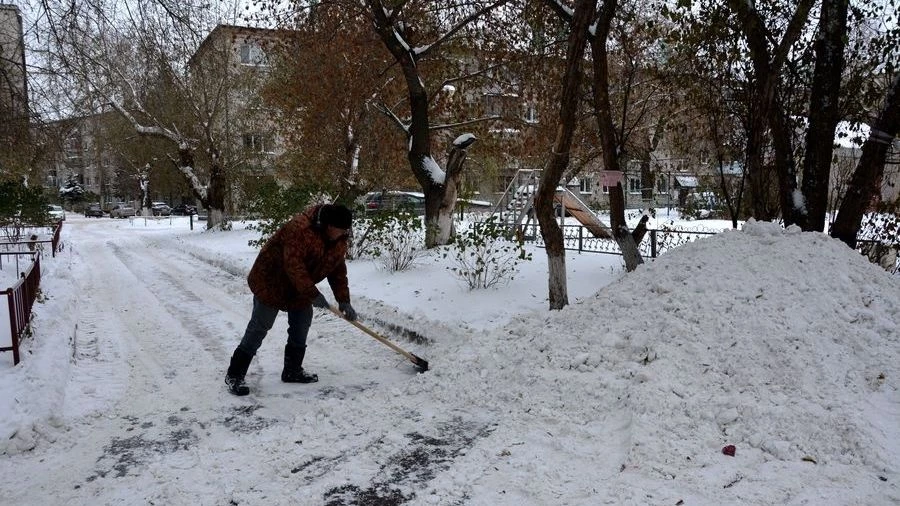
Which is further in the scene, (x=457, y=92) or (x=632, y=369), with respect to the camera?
(x=457, y=92)

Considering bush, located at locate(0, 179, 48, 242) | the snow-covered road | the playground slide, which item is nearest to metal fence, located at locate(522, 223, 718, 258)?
the playground slide

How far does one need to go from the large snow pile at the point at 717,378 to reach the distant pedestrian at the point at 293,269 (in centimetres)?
139

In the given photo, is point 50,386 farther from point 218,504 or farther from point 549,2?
point 549,2

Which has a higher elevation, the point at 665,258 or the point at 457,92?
the point at 457,92

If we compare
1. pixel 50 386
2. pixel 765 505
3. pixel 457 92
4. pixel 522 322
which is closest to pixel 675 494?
pixel 765 505

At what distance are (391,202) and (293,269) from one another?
1949 cm

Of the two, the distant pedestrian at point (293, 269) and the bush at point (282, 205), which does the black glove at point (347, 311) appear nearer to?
the distant pedestrian at point (293, 269)

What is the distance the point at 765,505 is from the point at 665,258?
126 inches

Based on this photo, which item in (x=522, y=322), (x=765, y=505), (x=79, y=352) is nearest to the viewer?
(x=765, y=505)

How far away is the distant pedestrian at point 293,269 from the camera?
4762 mm

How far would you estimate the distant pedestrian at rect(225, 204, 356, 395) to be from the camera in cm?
476

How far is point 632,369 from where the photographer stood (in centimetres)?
432

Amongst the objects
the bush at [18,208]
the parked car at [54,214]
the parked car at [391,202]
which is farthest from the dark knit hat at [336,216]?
the parked car at [54,214]

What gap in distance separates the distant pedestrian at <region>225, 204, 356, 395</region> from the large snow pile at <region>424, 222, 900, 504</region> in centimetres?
139
